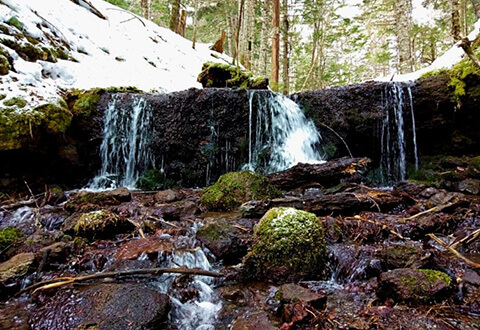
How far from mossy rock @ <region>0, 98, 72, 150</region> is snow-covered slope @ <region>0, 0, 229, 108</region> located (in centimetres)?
20

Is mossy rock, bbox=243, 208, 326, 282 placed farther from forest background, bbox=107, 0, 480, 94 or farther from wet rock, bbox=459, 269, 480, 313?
forest background, bbox=107, 0, 480, 94

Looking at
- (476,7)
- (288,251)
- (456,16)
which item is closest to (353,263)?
(288,251)

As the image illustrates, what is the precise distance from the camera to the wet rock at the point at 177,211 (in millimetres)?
4461

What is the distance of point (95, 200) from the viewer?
5.04m

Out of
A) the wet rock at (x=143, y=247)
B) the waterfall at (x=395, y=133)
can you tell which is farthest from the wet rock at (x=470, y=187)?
the wet rock at (x=143, y=247)

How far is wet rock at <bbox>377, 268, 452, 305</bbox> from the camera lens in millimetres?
2074

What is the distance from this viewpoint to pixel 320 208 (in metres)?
4.24

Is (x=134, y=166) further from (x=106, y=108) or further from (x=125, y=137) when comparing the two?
(x=106, y=108)

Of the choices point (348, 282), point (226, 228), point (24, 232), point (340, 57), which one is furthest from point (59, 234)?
point (340, 57)

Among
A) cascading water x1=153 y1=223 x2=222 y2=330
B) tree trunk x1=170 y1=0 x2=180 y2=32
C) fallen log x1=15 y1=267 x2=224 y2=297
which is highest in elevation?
tree trunk x1=170 y1=0 x2=180 y2=32

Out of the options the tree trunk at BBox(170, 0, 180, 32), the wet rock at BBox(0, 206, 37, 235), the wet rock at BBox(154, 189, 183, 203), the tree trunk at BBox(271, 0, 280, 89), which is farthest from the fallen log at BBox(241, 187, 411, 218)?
the tree trunk at BBox(170, 0, 180, 32)

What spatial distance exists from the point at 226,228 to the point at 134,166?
203 inches

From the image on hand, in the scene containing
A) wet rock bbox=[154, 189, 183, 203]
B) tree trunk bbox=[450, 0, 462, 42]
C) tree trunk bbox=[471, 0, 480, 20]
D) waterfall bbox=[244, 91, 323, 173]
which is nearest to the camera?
wet rock bbox=[154, 189, 183, 203]

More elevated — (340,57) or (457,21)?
(340,57)
